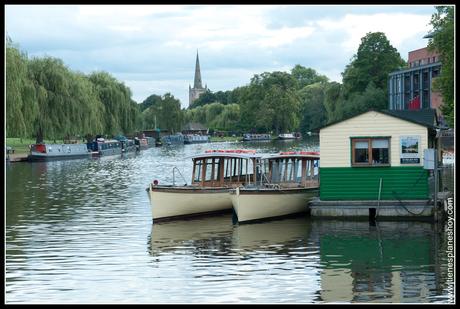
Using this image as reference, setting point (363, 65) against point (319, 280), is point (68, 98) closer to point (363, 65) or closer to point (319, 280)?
point (363, 65)

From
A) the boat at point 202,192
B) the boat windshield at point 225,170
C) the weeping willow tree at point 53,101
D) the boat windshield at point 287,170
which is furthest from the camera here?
the weeping willow tree at point 53,101

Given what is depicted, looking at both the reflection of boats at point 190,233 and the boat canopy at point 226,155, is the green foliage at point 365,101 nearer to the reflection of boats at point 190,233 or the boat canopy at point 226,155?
the boat canopy at point 226,155

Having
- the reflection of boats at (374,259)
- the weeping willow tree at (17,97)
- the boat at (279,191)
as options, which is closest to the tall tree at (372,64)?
the weeping willow tree at (17,97)

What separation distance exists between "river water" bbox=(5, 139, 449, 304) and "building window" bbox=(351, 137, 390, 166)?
2.43 m

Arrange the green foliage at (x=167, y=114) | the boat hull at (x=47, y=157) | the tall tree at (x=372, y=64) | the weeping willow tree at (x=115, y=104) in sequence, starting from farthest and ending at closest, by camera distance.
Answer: the green foliage at (x=167, y=114)
the tall tree at (x=372, y=64)
the weeping willow tree at (x=115, y=104)
the boat hull at (x=47, y=157)

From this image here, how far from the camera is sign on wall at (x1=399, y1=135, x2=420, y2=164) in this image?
3338cm

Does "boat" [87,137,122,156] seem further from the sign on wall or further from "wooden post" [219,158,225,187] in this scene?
the sign on wall

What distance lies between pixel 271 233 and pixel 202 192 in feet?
19.4

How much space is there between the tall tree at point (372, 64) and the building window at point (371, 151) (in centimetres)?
10676

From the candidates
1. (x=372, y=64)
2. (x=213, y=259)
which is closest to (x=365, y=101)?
(x=372, y=64)

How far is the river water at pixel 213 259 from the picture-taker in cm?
2059

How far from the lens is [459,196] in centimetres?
3822

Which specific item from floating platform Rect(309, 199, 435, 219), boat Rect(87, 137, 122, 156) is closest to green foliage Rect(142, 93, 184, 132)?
boat Rect(87, 137, 122, 156)
